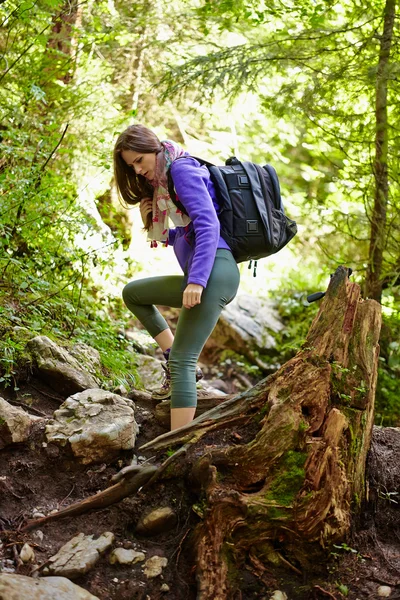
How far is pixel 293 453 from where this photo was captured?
325 centimetres

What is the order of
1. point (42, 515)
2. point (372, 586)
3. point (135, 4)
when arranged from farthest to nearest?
point (135, 4), point (42, 515), point (372, 586)

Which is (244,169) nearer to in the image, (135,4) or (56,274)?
(56,274)

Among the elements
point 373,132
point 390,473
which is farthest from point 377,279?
point 390,473

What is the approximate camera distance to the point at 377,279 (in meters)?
6.98

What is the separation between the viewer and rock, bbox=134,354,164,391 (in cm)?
605

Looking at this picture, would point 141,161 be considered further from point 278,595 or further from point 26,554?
point 278,595

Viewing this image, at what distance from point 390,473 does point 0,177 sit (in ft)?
12.0

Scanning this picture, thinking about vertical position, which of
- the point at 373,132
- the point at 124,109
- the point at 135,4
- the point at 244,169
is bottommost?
the point at 244,169

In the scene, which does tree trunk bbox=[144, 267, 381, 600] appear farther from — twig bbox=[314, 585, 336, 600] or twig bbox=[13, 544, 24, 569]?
twig bbox=[13, 544, 24, 569]

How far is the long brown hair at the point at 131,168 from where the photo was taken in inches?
143

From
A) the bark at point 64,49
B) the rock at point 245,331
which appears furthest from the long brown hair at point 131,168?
the rock at point 245,331

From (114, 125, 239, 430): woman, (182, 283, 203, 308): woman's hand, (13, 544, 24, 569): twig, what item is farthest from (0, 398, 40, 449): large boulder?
(182, 283, 203, 308): woman's hand

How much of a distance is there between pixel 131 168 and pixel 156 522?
221 cm

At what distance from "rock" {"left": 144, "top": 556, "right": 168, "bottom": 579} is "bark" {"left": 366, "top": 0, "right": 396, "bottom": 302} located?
4678 millimetres
